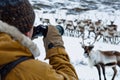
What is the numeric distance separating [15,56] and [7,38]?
0.08 m

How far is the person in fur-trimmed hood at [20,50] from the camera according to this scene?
1.32 m

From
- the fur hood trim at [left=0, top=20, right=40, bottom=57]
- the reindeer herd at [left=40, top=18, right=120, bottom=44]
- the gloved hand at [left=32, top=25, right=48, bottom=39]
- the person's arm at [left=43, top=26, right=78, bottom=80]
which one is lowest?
the reindeer herd at [left=40, top=18, right=120, bottom=44]

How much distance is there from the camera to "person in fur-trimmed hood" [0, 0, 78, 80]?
4.33ft

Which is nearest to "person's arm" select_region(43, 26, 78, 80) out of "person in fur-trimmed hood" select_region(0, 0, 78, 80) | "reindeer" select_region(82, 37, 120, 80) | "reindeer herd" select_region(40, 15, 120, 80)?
"person in fur-trimmed hood" select_region(0, 0, 78, 80)

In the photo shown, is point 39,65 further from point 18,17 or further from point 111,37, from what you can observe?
point 111,37

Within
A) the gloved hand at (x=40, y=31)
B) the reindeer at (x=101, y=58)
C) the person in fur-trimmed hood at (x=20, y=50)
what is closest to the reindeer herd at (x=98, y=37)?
the reindeer at (x=101, y=58)

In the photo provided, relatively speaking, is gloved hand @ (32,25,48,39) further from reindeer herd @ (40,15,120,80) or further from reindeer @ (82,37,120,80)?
reindeer @ (82,37,120,80)

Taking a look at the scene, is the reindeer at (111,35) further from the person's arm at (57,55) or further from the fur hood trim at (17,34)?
the fur hood trim at (17,34)

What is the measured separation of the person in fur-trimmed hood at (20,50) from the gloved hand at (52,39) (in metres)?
0.13

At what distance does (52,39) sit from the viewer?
5.80ft

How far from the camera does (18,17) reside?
4.87 feet

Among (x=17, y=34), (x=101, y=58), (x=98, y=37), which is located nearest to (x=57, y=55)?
(x=17, y=34)

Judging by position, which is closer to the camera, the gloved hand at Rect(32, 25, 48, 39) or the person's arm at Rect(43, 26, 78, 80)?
the person's arm at Rect(43, 26, 78, 80)

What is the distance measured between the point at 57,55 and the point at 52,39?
10cm
